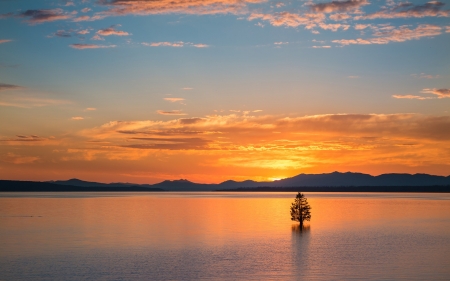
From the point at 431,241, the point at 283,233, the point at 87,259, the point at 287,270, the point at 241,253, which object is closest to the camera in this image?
the point at 287,270

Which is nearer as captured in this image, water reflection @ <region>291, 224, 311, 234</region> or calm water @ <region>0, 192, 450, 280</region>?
calm water @ <region>0, 192, 450, 280</region>

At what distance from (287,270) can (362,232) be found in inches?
1264

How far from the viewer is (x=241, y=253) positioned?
4631 cm

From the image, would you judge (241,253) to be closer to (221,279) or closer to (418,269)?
(221,279)

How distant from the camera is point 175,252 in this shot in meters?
47.0

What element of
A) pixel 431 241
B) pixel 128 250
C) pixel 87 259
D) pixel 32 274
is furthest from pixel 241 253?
pixel 431 241

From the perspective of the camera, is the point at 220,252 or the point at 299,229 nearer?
the point at 220,252

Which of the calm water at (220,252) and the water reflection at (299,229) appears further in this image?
the water reflection at (299,229)

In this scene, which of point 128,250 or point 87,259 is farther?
point 128,250

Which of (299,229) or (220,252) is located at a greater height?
(299,229)

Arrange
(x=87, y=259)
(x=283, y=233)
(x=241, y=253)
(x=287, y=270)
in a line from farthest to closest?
(x=283, y=233) < (x=241, y=253) < (x=87, y=259) < (x=287, y=270)

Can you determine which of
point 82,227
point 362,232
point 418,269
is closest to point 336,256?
point 418,269

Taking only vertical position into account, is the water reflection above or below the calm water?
above

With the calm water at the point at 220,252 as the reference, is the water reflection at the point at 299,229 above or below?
above
